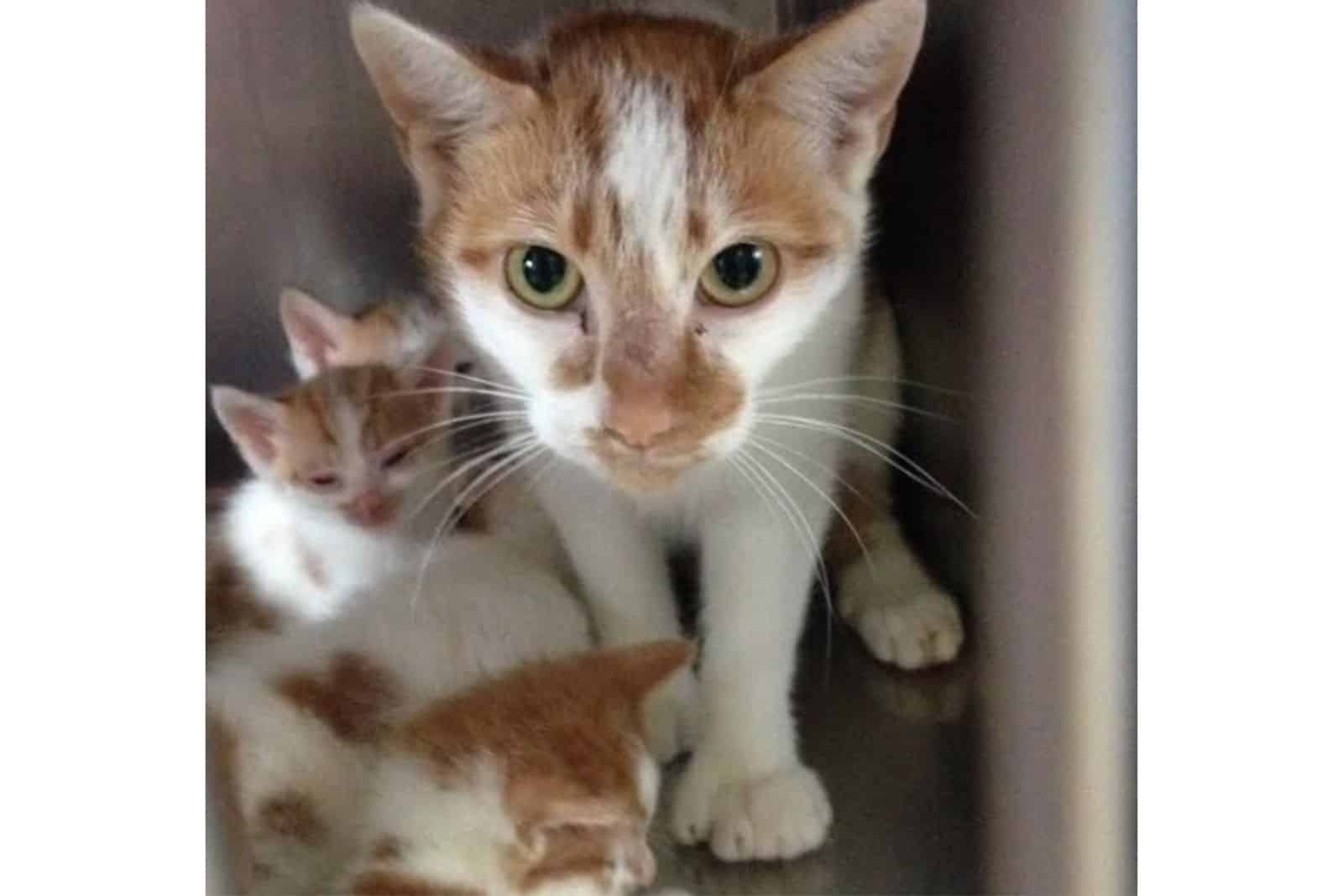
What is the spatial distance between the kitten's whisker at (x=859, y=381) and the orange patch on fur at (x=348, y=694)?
295mm

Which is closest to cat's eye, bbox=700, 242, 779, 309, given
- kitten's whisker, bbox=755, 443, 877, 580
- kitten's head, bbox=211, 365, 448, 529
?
kitten's whisker, bbox=755, 443, 877, 580

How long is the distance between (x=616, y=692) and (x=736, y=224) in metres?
0.28

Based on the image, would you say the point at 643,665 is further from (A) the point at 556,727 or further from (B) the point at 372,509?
(B) the point at 372,509

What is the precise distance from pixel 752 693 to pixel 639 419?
23cm

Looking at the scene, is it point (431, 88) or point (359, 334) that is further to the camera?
point (359, 334)

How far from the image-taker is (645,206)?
77cm

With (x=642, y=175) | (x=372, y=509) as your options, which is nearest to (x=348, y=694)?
(x=372, y=509)

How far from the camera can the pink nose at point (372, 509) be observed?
913mm

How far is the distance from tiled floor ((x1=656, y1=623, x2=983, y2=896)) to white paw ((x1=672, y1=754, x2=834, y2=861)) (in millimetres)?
10
